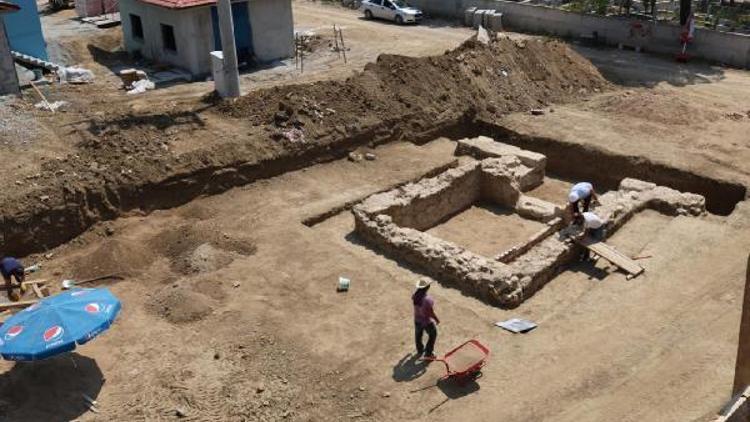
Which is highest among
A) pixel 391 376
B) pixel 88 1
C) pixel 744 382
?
pixel 88 1

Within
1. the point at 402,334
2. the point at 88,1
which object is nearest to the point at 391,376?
the point at 402,334

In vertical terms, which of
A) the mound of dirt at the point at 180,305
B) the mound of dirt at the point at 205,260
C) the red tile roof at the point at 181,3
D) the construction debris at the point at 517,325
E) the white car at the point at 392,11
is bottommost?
the construction debris at the point at 517,325

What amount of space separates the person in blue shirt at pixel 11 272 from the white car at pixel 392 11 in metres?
24.7

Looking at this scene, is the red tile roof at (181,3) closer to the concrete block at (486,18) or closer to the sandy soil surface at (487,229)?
the sandy soil surface at (487,229)

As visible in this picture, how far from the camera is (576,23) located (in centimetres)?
3219

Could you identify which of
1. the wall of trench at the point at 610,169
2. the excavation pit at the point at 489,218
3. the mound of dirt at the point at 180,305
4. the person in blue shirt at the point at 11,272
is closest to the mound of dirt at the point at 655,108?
the wall of trench at the point at 610,169

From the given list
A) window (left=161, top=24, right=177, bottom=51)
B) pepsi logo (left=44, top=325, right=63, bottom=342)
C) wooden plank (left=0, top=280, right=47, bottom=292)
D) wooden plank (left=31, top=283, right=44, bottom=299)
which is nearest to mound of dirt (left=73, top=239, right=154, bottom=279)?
wooden plank (left=0, top=280, right=47, bottom=292)

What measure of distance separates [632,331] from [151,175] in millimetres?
11671

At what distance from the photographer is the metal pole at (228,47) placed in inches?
834

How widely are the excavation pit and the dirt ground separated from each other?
0.83ft

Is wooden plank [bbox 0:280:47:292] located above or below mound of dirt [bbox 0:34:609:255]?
below

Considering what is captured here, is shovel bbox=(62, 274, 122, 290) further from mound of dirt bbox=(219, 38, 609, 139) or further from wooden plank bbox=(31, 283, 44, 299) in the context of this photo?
mound of dirt bbox=(219, 38, 609, 139)

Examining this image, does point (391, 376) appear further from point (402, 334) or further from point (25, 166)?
point (25, 166)

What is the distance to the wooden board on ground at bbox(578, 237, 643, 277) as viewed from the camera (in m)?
14.3
